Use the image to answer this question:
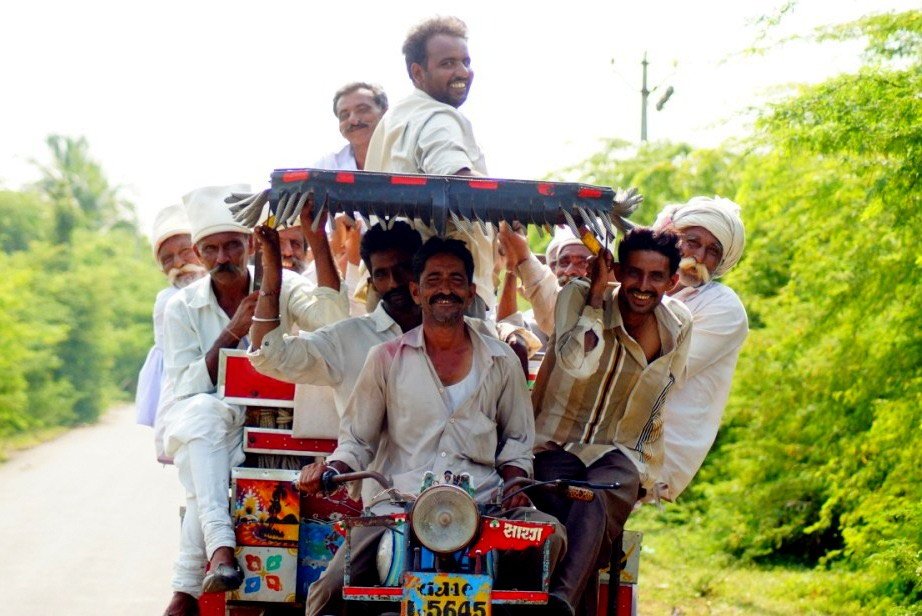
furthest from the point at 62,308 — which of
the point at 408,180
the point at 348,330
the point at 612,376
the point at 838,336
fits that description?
the point at 408,180

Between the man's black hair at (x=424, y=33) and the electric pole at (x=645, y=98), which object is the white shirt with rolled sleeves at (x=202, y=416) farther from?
the electric pole at (x=645, y=98)

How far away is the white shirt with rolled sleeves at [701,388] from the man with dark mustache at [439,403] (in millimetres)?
1118

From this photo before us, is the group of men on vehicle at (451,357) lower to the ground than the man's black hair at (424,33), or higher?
lower

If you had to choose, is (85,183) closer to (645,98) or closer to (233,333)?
(645,98)

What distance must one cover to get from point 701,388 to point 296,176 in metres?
2.39

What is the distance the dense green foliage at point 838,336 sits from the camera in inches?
336

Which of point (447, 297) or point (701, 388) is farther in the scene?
point (701, 388)

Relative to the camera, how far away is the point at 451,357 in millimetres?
5895

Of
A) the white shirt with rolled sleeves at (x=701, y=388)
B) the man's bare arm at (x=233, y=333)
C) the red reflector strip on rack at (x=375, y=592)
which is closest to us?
the red reflector strip on rack at (x=375, y=592)

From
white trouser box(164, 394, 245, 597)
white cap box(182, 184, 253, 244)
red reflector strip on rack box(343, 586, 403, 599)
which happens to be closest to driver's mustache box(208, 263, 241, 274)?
white cap box(182, 184, 253, 244)

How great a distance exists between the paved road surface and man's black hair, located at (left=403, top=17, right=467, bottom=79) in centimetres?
512

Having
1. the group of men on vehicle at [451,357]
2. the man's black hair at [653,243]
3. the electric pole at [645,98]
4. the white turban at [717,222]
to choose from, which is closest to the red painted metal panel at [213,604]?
the group of men on vehicle at [451,357]

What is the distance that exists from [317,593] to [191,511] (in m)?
1.18

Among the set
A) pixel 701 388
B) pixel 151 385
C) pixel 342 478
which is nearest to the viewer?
pixel 342 478
